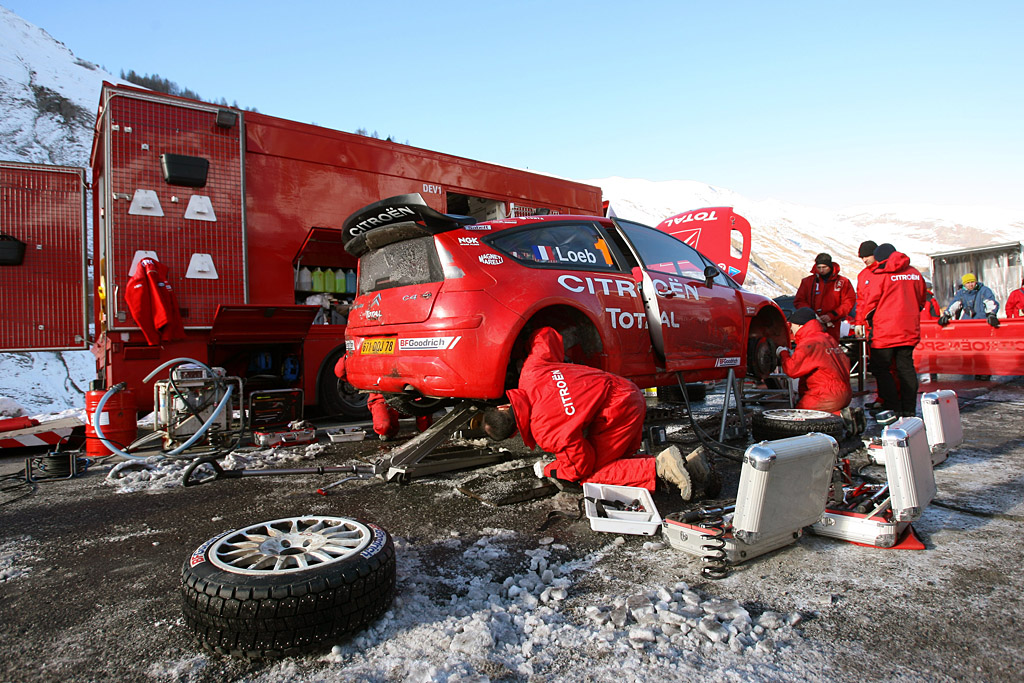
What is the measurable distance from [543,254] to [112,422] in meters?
3.94

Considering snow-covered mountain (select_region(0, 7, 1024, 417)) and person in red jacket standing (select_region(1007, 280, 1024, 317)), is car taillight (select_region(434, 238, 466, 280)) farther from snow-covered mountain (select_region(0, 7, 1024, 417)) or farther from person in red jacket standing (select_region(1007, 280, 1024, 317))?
person in red jacket standing (select_region(1007, 280, 1024, 317))

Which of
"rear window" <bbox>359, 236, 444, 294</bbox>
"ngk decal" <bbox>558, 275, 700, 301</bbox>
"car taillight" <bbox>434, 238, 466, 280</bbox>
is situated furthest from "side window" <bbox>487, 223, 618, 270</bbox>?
"rear window" <bbox>359, 236, 444, 294</bbox>

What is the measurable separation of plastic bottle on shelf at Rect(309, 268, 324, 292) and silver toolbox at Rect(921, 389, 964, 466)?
5772 millimetres

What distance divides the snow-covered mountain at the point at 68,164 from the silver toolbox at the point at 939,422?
8762 millimetres

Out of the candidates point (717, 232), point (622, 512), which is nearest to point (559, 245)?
point (622, 512)

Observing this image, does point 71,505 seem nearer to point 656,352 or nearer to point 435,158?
point 656,352

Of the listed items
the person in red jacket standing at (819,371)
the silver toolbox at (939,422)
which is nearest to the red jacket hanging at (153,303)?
the person in red jacket standing at (819,371)

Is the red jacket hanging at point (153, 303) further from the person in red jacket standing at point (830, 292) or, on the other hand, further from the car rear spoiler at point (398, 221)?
the person in red jacket standing at point (830, 292)

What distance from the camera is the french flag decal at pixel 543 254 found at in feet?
11.8

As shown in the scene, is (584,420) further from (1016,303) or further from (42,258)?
(1016,303)

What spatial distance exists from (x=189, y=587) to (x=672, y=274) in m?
3.82

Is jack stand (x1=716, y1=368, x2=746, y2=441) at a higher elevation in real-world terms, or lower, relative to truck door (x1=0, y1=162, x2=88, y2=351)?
lower

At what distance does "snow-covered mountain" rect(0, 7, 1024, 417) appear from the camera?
1445 centimetres

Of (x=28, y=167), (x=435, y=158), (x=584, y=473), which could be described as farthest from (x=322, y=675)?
(x=28, y=167)
